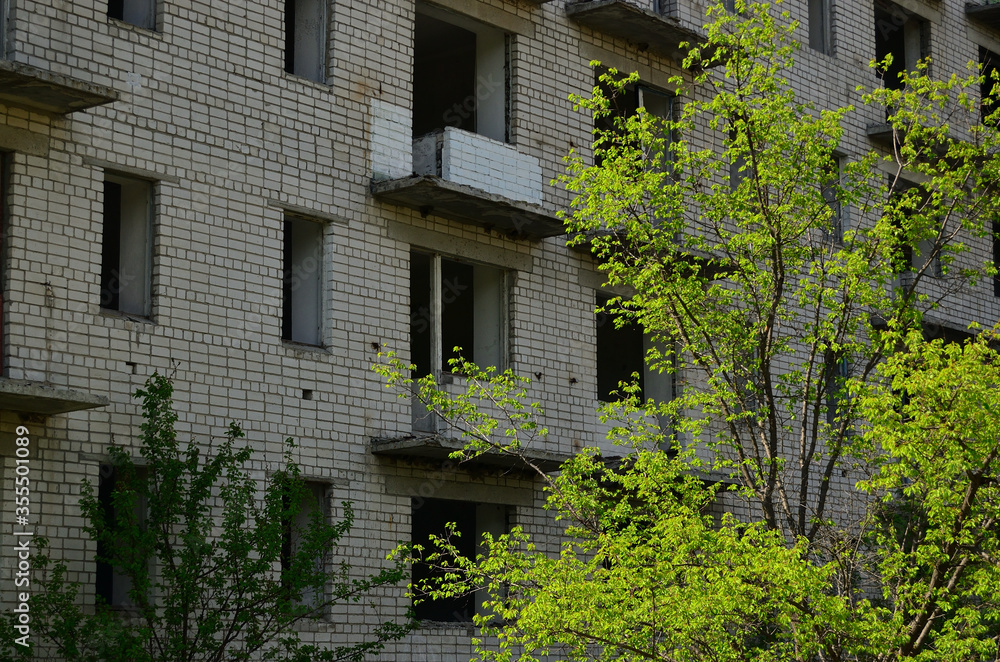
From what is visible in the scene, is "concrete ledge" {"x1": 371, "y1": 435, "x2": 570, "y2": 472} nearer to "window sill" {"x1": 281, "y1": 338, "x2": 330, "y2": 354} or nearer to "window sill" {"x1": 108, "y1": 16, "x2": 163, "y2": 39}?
"window sill" {"x1": 281, "y1": 338, "x2": 330, "y2": 354}

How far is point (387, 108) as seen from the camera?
19.2 metres

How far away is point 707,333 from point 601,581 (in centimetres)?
301

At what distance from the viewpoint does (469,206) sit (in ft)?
63.1

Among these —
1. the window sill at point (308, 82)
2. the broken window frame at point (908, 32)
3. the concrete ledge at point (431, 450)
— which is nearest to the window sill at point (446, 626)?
the concrete ledge at point (431, 450)

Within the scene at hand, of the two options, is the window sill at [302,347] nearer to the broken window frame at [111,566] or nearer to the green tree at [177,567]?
the green tree at [177,567]

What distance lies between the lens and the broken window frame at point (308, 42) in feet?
61.2

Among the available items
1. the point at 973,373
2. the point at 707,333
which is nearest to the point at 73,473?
the point at 707,333

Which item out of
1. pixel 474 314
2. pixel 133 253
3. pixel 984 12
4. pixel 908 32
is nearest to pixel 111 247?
pixel 133 253

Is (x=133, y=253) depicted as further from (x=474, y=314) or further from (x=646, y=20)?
(x=646, y=20)

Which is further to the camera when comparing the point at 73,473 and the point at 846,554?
the point at 73,473

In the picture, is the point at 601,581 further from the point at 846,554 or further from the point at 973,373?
the point at 973,373

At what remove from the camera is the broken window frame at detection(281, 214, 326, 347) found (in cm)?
→ 1806

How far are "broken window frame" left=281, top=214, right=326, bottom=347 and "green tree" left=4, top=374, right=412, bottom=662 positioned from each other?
7.91 ft

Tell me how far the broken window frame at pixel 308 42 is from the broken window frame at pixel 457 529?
18.8ft
